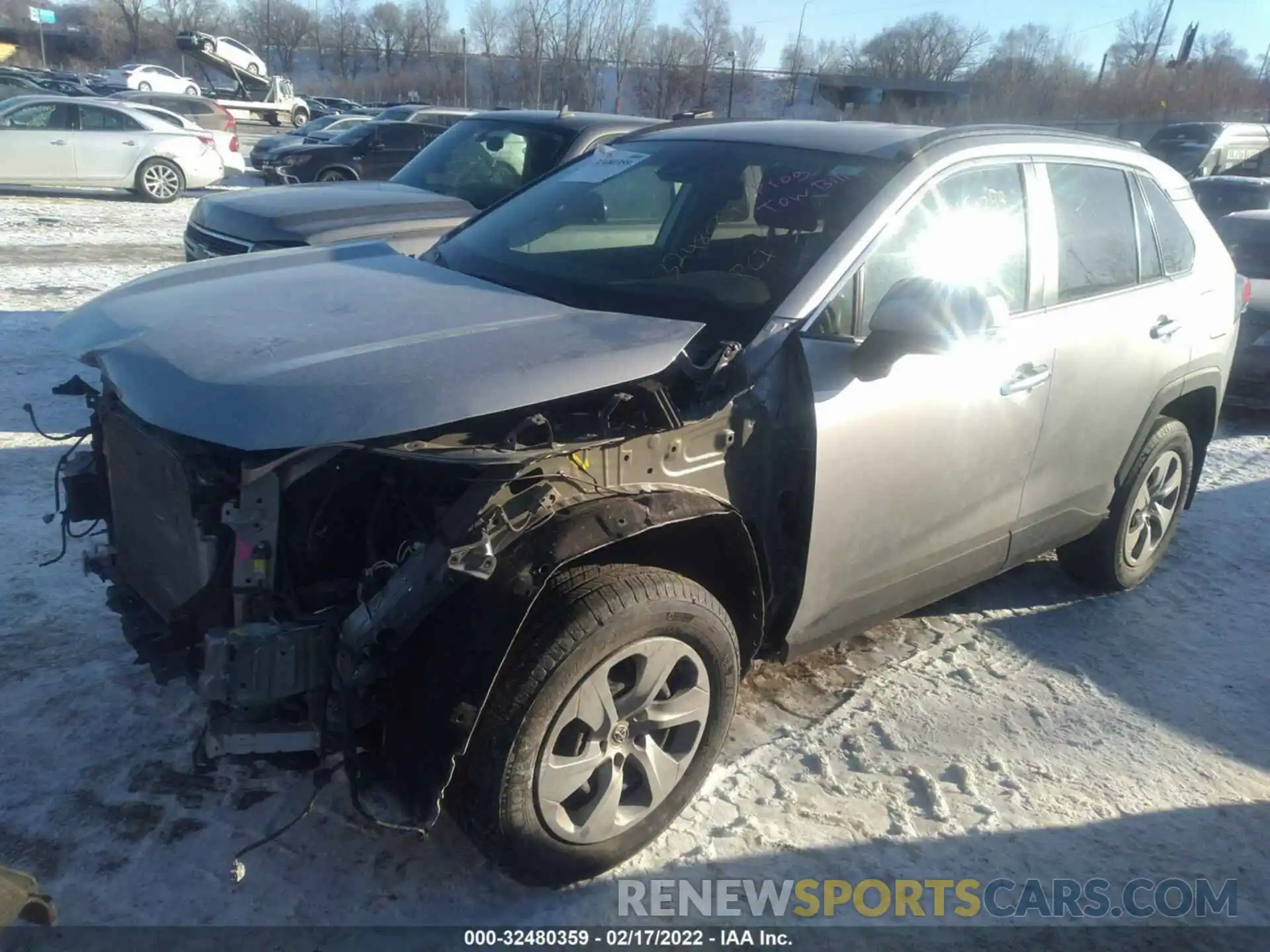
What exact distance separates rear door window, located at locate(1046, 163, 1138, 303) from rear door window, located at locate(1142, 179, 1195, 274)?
22 centimetres

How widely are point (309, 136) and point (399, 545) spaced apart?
22232mm

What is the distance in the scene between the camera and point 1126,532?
455 centimetres

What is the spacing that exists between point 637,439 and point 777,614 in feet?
2.76

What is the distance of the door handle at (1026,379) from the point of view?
3.45 meters

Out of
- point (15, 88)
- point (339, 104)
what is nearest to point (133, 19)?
point (339, 104)

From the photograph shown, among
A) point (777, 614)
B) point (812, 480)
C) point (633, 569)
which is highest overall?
point (812, 480)

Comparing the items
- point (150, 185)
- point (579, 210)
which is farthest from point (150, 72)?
point (579, 210)

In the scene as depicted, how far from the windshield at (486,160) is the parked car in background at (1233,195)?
9394 mm

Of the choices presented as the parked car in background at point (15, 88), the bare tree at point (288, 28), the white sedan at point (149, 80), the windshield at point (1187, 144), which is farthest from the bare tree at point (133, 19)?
the windshield at point (1187, 144)

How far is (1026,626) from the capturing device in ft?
14.4

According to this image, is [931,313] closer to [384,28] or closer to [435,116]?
[435,116]

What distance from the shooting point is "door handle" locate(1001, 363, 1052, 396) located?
345 centimetres

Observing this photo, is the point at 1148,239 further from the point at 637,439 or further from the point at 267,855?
the point at 267,855

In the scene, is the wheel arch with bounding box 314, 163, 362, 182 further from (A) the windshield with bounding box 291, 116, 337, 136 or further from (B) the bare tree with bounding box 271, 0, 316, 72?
(B) the bare tree with bounding box 271, 0, 316, 72
